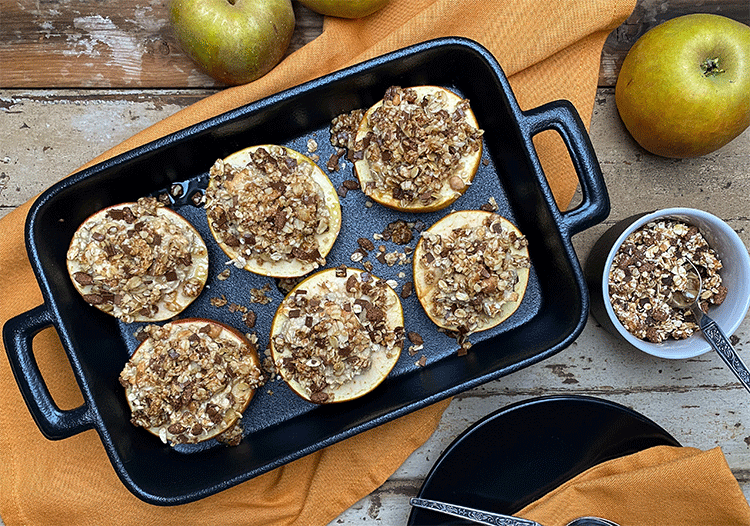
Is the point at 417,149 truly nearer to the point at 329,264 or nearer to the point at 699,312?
the point at 329,264

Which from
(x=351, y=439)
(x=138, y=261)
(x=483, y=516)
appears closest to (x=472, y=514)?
(x=483, y=516)

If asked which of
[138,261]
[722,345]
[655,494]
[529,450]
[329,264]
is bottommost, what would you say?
[655,494]

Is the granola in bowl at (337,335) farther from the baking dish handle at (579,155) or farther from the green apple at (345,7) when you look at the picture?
the green apple at (345,7)

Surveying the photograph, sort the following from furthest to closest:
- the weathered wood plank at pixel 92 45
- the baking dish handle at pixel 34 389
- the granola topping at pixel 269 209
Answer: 1. the weathered wood plank at pixel 92 45
2. the granola topping at pixel 269 209
3. the baking dish handle at pixel 34 389

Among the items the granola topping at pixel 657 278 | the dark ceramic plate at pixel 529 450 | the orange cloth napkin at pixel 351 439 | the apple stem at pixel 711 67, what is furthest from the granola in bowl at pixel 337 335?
the apple stem at pixel 711 67

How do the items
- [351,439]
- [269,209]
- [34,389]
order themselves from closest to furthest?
1. [34,389]
2. [269,209]
3. [351,439]

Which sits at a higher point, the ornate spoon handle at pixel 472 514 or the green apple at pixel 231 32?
the green apple at pixel 231 32

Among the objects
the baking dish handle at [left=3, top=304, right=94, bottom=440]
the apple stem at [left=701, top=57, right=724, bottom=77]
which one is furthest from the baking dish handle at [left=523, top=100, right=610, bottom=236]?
the baking dish handle at [left=3, top=304, right=94, bottom=440]
